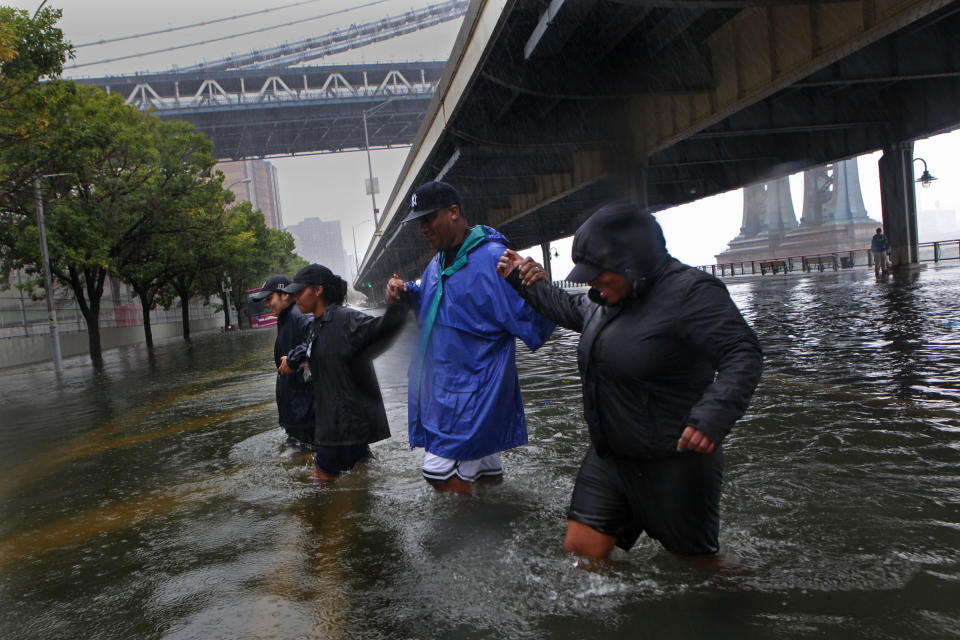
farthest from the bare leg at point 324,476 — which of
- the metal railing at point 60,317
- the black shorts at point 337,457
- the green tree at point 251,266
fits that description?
the green tree at point 251,266

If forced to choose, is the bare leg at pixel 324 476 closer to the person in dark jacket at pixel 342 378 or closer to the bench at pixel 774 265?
the person in dark jacket at pixel 342 378

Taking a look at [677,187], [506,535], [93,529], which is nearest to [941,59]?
[677,187]

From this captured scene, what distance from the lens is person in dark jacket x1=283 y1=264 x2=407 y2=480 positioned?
4.88 m

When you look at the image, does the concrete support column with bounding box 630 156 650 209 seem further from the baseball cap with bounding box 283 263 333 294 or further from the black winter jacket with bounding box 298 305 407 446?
the black winter jacket with bounding box 298 305 407 446

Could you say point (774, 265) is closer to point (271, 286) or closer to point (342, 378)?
point (271, 286)

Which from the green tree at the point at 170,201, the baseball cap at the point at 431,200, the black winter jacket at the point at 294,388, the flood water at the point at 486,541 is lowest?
the flood water at the point at 486,541

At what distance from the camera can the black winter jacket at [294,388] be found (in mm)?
6137

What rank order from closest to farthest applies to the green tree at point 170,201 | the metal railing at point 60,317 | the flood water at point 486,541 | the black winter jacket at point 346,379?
the flood water at point 486,541, the black winter jacket at point 346,379, the green tree at point 170,201, the metal railing at point 60,317

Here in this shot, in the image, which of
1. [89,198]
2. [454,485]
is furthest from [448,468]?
[89,198]

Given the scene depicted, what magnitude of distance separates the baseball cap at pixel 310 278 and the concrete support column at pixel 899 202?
88.6 feet

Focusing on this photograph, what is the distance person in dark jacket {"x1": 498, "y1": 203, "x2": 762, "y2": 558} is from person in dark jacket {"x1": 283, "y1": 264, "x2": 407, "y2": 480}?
7.17ft

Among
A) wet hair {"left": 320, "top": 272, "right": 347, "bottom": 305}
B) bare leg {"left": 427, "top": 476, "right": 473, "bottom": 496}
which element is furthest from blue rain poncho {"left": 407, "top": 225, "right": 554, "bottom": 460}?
wet hair {"left": 320, "top": 272, "right": 347, "bottom": 305}

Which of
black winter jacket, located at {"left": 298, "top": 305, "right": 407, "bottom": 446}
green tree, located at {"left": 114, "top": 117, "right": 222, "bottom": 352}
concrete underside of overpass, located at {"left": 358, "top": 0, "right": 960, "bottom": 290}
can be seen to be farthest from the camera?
green tree, located at {"left": 114, "top": 117, "right": 222, "bottom": 352}

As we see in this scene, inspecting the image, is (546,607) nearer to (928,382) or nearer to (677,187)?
(928,382)
